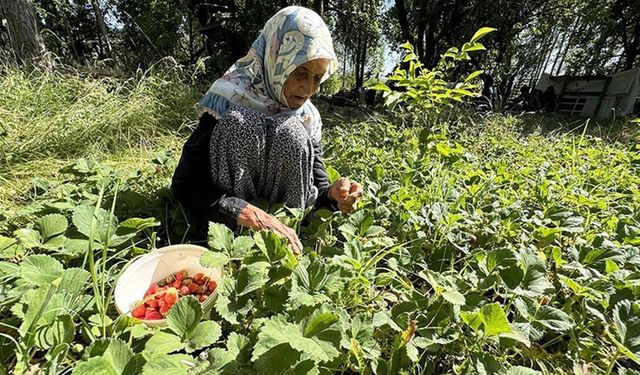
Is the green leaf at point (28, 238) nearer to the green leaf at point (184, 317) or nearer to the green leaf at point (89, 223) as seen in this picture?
the green leaf at point (89, 223)

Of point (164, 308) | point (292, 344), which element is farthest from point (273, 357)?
point (164, 308)

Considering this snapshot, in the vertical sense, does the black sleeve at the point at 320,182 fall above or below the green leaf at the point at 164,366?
below

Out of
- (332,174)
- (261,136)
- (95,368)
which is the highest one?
(261,136)

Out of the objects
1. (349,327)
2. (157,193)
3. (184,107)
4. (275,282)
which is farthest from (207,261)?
(184,107)

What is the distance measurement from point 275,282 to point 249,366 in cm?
22

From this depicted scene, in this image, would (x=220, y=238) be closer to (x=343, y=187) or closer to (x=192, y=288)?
(x=192, y=288)

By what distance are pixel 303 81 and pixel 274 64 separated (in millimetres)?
120

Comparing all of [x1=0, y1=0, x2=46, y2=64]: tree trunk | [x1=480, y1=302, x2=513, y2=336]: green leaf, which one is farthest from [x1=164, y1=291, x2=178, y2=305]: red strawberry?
[x1=0, y1=0, x2=46, y2=64]: tree trunk

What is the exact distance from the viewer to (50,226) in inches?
39.8

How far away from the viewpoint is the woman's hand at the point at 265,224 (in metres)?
1.03

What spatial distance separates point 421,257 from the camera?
3.54 ft

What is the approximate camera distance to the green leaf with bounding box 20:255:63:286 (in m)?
0.75

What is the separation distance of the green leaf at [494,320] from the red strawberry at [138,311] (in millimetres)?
784

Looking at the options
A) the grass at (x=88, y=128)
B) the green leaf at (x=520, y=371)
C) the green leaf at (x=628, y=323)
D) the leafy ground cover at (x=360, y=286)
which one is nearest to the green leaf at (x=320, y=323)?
the leafy ground cover at (x=360, y=286)
